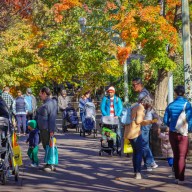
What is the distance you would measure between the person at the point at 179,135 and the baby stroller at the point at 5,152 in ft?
9.16

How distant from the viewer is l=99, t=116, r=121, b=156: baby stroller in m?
17.3

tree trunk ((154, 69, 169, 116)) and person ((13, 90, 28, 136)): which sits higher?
tree trunk ((154, 69, 169, 116))

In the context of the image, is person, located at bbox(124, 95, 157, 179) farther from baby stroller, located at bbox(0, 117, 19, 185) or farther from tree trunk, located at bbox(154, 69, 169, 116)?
tree trunk, located at bbox(154, 69, 169, 116)

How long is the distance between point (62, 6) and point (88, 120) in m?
12.3

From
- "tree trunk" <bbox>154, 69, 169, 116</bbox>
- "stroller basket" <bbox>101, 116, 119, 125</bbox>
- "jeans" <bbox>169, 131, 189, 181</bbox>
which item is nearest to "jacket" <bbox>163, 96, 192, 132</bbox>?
"jeans" <bbox>169, 131, 189, 181</bbox>

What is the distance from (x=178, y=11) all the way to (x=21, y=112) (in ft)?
24.5

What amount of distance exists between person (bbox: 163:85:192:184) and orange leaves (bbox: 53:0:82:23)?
2303 centimetres

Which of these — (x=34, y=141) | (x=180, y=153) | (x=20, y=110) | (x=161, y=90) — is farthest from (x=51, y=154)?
(x=161, y=90)

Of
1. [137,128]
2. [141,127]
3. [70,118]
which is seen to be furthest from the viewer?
[70,118]

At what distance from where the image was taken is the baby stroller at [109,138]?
17328 millimetres

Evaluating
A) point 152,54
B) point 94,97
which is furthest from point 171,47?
point 94,97

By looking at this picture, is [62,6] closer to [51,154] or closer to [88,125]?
[88,125]

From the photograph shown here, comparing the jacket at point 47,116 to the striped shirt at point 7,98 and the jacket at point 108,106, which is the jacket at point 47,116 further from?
the striped shirt at point 7,98

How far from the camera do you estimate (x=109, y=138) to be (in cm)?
1744
